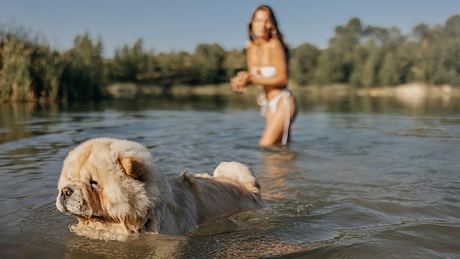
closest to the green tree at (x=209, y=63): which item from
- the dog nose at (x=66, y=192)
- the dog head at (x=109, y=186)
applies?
the dog head at (x=109, y=186)

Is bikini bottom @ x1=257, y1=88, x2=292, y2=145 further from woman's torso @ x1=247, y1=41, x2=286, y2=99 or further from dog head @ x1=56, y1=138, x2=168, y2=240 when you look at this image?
dog head @ x1=56, y1=138, x2=168, y2=240

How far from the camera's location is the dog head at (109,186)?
3.83m

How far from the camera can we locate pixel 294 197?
6730 millimetres

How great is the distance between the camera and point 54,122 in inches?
659

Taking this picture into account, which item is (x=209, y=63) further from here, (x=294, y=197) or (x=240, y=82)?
(x=294, y=197)

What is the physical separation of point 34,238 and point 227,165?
2262 millimetres

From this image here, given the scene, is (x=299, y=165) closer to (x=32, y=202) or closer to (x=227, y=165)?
(x=227, y=165)

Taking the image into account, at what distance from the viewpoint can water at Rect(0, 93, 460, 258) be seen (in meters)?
4.46

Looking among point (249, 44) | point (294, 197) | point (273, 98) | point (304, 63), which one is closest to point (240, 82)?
point (273, 98)

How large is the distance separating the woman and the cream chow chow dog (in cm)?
Result: 665

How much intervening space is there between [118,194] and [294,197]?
3.44 metres

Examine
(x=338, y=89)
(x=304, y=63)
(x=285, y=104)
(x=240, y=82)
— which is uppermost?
(x=304, y=63)

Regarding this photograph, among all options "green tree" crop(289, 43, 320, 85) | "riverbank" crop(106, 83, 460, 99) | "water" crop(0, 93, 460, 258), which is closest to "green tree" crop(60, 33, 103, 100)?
"water" crop(0, 93, 460, 258)

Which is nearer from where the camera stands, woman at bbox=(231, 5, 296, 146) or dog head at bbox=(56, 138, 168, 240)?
dog head at bbox=(56, 138, 168, 240)
